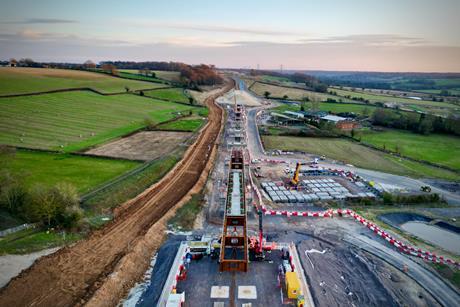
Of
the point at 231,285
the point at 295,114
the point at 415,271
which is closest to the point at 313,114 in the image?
the point at 295,114

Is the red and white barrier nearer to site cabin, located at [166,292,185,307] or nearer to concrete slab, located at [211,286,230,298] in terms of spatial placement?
site cabin, located at [166,292,185,307]

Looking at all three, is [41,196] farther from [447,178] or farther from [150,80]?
[150,80]

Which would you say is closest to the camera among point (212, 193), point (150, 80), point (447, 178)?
point (212, 193)

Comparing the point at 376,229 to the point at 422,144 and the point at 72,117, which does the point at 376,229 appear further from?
the point at 72,117

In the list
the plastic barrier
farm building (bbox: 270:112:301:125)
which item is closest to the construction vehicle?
the plastic barrier

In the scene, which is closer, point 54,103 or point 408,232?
point 408,232

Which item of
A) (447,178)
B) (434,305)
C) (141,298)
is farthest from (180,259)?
(447,178)

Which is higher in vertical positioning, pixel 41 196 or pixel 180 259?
pixel 41 196
